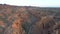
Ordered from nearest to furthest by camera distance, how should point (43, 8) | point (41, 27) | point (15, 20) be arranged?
point (41, 27)
point (15, 20)
point (43, 8)

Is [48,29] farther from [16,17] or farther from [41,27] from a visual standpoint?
[16,17]

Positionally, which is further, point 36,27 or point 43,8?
point 43,8

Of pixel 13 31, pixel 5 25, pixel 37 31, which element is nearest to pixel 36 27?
pixel 37 31

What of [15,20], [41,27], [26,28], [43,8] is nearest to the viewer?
[41,27]

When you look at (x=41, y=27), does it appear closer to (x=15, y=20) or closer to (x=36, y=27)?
(x=36, y=27)

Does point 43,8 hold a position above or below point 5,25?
above

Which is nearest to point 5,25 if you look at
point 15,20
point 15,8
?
point 15,20
